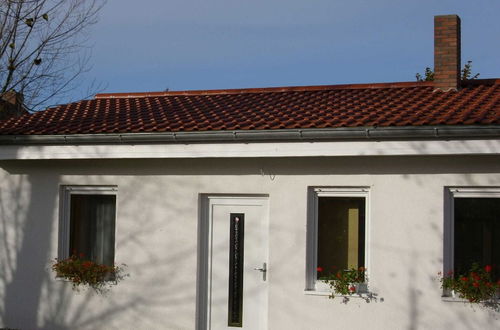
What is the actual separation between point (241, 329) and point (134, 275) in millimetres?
1801

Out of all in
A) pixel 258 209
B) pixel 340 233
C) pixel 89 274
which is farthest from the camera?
pixel 89 274

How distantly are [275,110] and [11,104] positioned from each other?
32.3 feet

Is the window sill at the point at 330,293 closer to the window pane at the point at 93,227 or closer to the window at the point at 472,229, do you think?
the window at the point at 472,229

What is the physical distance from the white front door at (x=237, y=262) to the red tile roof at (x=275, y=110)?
1.29 metres

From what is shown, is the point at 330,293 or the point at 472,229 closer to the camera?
the point at 472,229

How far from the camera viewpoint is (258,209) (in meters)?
10.2

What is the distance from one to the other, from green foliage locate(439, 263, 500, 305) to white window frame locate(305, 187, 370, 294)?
4.08ft

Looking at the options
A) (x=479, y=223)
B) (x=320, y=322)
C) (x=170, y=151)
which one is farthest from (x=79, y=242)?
(x=479, y=223)

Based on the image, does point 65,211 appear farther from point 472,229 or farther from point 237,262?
point 472,229

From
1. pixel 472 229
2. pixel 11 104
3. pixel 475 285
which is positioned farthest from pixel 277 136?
pixel 11 104

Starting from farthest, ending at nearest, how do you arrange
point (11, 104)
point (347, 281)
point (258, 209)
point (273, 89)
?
point (11, 104) → point (273, 89) → point (258, 209) → point (347, 281)

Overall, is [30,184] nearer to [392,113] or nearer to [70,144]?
[70,144]

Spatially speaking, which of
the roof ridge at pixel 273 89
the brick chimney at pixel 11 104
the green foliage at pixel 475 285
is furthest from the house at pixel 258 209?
the brick chimney at pixel 11 104

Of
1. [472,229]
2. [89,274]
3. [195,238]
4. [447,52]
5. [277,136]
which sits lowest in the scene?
[89,274]
